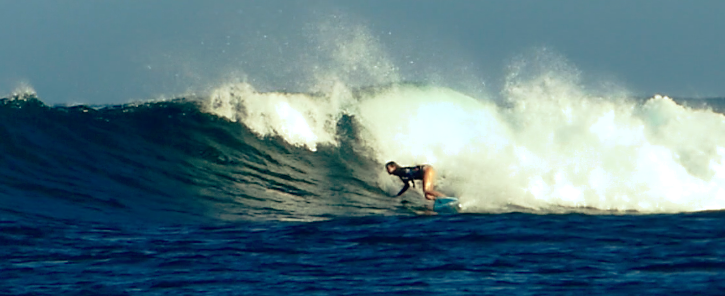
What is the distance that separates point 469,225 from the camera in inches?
428

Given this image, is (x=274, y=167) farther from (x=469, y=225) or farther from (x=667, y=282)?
(x=667, y=282)

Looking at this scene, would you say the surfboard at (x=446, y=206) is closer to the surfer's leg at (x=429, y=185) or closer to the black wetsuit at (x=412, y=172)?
the surfer's leg at (x=429, y=185)

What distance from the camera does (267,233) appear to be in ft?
35.5

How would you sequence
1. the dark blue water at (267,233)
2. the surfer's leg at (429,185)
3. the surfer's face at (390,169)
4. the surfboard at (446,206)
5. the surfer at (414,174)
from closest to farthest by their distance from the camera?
the dark blue water at (267,233)
the surfboard at (446,206)
the surfer's leg at (429,185)
the surfer at (414,174)
the surfer's face at (390,169)

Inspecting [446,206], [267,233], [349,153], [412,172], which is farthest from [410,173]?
[267,233]

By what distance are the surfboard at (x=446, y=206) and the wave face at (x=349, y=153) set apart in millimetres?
392

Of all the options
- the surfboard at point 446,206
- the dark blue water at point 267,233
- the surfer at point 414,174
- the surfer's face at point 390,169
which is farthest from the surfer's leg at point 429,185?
the surfboard at point 446,206

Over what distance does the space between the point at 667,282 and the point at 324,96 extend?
1375 cm

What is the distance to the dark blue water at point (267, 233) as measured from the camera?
8.05 m

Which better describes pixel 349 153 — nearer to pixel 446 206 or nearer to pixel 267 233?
pixel 446 206

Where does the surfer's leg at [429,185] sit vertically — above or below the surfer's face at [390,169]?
below

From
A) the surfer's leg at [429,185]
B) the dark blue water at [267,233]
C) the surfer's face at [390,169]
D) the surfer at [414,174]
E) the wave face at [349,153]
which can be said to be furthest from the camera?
the surfer's face at [390,169]

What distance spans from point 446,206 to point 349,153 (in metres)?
5.69

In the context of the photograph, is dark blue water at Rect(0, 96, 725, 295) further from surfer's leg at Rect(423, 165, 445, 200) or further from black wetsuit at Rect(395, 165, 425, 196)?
black wetsuit at Rect(395, 165, 425, 196)
